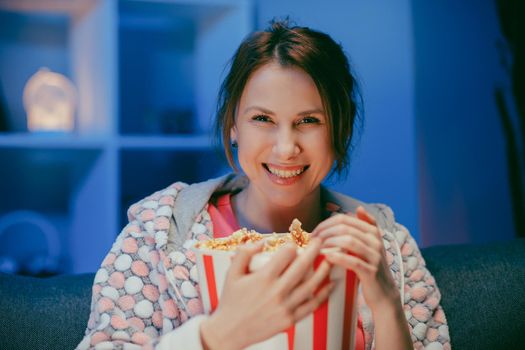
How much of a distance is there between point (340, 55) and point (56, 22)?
184cm

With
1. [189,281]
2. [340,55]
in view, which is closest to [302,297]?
[189,281]

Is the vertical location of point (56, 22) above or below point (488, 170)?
above

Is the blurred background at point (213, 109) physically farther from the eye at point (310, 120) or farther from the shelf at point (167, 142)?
the eye at point (310, 120)

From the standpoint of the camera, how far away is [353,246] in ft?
2.61

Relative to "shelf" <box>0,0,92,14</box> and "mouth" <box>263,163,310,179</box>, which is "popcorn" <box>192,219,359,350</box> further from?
"shelf" <box>0,0,92,14</box>

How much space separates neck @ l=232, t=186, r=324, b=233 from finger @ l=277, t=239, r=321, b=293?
579mm

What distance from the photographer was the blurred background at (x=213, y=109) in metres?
2.40

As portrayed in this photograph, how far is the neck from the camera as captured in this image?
1.34m

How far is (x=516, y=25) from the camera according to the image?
99.9 inches

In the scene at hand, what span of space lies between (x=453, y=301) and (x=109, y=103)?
58.1 inches

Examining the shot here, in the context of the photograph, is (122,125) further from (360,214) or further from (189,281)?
→ (360,214)

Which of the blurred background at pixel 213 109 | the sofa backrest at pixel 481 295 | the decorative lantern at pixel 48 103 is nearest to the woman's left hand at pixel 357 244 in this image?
the sofa backrest at pixel 481 295

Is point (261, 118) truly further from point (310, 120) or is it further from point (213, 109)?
point (213, 109)

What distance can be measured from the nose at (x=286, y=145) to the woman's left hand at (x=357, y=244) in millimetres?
326
